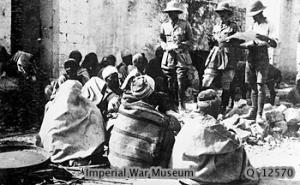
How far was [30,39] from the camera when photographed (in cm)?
920

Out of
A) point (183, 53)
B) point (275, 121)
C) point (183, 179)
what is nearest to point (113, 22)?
point (183, 53)

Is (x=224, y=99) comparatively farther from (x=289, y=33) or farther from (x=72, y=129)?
(x=289, y=33)

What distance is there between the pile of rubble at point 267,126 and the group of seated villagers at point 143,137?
136 centimetres

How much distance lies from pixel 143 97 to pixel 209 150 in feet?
3.68

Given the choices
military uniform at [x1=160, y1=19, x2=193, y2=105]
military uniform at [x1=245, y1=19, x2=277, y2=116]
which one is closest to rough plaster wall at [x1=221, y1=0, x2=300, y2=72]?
military uniform at [x1=160, y1=19, x2=193, y2=105]

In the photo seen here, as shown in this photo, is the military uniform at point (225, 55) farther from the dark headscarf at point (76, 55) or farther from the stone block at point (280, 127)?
the dark headscarf at point (76, 55)

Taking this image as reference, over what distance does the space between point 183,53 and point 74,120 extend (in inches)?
124

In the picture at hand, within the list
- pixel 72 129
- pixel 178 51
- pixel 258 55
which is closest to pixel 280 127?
pixel 258 55

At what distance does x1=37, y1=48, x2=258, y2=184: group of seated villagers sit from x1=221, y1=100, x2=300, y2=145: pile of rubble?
136 cm

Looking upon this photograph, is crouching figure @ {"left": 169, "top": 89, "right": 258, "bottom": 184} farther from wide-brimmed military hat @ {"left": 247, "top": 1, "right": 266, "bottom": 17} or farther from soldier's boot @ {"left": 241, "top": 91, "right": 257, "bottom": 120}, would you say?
wide-brimmed military hat @ {"left": 247, "top": 1, "right": 266, "bottom": 17}

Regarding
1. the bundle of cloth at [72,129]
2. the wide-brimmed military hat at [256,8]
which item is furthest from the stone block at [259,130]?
the bundle of cloth at [72,129]

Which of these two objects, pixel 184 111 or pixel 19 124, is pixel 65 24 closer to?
pixel 19 124

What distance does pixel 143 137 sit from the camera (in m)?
4.63

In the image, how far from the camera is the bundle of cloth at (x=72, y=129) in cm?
506
